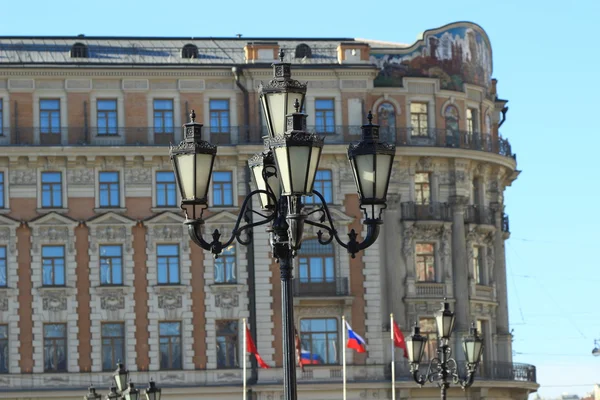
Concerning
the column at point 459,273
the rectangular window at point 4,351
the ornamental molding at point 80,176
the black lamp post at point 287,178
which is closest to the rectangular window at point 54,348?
the rectangular window at point 4,351

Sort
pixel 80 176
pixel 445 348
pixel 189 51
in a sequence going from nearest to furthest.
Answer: pixel 445 348 < pixel 80 176 < pixel 189 51

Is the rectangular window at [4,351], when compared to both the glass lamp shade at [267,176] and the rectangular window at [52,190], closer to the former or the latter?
the rectangular window at [52,190]

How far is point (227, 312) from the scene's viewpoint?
60.4 m

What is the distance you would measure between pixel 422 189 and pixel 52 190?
547 inches

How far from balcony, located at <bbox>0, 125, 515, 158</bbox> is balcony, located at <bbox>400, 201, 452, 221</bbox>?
226cm

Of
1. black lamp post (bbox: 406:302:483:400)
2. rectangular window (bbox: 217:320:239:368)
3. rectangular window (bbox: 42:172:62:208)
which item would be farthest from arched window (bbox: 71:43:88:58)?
black lamp post (bbox: 406:302:483:400)

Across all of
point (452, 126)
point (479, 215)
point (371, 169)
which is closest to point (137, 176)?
point (452, 126)

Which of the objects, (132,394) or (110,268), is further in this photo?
(110,268)

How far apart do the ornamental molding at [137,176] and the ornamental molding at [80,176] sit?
1.27 meters

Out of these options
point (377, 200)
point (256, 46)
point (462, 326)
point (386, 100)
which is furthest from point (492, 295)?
point (377, 200)

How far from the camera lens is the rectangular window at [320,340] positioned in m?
60.5

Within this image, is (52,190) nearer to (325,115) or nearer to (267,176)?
(325,115)

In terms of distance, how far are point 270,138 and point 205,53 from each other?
4621cm

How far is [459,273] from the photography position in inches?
2467
